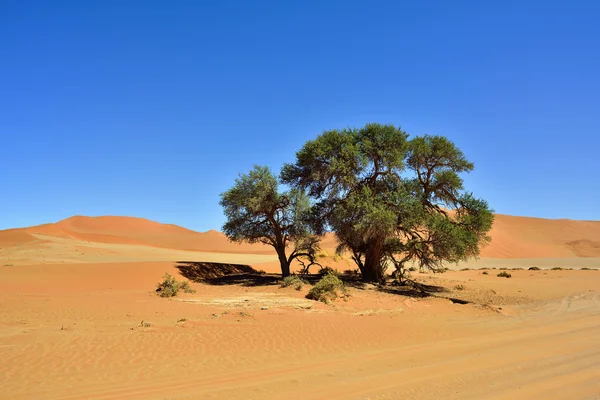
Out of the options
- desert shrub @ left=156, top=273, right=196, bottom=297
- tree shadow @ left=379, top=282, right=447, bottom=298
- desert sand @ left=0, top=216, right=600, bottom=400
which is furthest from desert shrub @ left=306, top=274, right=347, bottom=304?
desert shrub @ left=156, top=273, right=196, bottom=297

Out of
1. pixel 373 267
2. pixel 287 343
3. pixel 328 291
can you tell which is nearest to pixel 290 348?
pixel 287 343

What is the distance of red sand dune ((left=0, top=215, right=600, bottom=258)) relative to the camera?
67875 mm

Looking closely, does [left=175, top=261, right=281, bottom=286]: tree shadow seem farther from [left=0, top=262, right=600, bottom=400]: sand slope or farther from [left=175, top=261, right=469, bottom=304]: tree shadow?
[left=0, top=262, right=600, bottom=400]: sand slope

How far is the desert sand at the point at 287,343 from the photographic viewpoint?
7055 millimetres

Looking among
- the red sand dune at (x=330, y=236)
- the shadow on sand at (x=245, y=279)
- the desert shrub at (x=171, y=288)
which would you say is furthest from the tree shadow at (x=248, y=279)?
the red sand dune at (x=330, y=236)

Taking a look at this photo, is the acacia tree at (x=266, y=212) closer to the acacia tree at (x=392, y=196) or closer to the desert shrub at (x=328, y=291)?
the acacia tree at (x=392, y=196)

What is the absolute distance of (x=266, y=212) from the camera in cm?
2666

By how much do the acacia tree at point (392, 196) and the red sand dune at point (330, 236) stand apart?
22.7 m

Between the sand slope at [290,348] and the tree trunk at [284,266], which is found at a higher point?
the tree trunk at [284,266]

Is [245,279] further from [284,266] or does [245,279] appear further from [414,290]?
[414,290]

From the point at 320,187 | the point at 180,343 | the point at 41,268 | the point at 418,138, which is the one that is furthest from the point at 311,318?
the point at 41,268

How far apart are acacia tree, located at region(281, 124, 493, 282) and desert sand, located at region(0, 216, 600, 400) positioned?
113 inches

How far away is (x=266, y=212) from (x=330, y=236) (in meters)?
72.4

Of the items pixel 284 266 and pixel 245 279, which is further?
pixel 284 266
